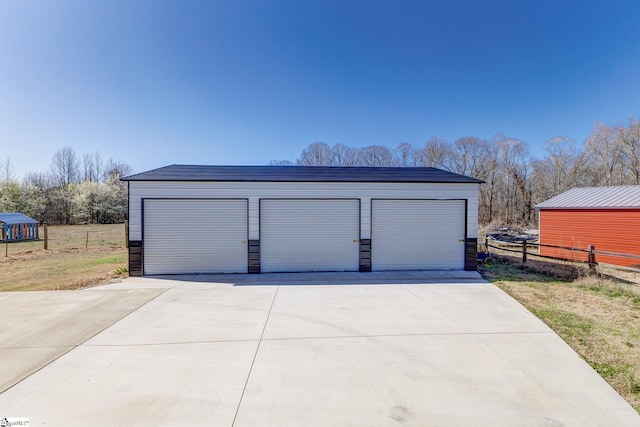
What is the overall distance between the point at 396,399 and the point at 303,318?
7.88 ft

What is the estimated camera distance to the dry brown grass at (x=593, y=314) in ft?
11.3

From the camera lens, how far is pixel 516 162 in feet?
104

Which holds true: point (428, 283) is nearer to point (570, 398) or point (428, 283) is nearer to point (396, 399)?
point (570, 398)

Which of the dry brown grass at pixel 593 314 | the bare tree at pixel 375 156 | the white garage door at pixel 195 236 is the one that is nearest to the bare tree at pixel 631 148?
the bare tree at pixel 375 156

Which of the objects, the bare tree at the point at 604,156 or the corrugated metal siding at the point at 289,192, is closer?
the corrugated metal siding at the point at 289,192

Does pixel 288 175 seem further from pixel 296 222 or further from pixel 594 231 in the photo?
pixel 594 231

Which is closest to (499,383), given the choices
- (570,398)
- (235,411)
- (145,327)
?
(570,398)

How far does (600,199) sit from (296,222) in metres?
14.0

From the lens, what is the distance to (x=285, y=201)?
886 centimetres

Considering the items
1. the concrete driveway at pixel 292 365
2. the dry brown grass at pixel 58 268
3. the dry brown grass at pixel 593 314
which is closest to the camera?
the concrete driveway at pixel 292 365

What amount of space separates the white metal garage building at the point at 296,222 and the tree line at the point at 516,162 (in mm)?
21771

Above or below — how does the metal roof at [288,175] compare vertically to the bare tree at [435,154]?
below

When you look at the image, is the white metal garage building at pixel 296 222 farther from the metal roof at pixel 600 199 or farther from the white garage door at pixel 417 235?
the metal roof at pixel 600 199

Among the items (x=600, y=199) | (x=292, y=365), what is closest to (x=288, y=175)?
(x=292, y=365)
